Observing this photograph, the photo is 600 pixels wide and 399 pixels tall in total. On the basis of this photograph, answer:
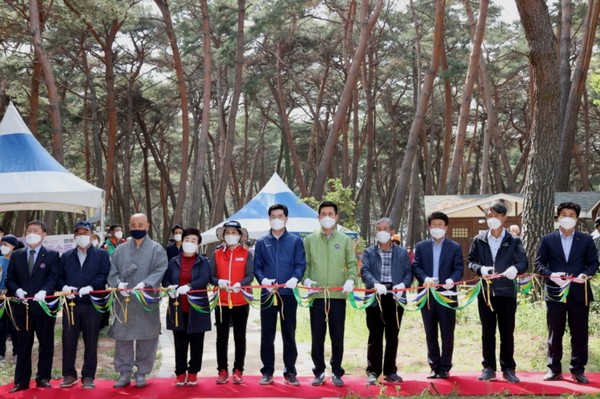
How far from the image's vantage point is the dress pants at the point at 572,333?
6730mm

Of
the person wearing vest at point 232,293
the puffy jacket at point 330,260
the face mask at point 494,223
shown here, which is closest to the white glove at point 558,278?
the face mask at point 494,223

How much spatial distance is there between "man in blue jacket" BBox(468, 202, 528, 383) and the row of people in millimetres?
11

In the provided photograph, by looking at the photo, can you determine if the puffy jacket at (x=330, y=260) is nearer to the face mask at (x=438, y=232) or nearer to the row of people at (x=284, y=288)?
the row of people at (x=284, y=288)

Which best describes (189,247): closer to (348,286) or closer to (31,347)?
(348,286)

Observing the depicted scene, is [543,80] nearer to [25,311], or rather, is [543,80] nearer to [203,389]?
[203,389]

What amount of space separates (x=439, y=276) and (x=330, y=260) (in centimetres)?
108

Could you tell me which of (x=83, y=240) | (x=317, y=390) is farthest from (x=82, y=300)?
(x=317, y=390)

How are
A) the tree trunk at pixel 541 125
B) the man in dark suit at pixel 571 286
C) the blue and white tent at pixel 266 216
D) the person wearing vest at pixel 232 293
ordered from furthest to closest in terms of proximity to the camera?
the blue and white tent at pixel 266 216, the tree trunk at pixel 541 125, the person wearing vest at pixel 232 293, the man in dark suit at pixel 571 286

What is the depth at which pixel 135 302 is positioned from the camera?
22.4 ft

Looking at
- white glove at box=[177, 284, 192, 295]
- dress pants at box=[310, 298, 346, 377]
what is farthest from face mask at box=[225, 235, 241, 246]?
dress pants at box=[310, 298, 346, 377]

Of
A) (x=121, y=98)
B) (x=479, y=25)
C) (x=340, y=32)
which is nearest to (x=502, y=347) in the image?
(x=479, y=25)

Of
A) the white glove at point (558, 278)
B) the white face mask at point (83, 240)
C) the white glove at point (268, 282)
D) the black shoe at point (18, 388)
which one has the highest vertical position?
the white face mask at point (83, 240)

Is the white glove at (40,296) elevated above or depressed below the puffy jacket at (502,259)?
below

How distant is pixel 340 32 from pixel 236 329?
21.5 m
